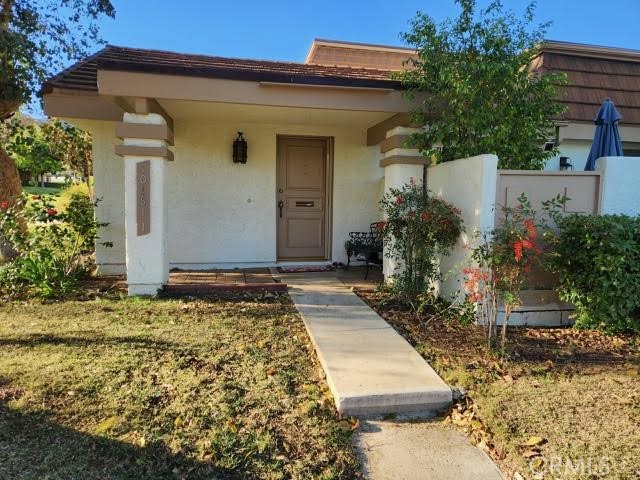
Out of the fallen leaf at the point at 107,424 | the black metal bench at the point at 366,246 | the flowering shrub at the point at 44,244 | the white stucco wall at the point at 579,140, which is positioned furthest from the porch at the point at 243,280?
the white stucco wall at the point at 579,140

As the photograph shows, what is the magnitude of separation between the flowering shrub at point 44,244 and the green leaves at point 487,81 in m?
4.96

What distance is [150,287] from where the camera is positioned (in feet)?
17.6

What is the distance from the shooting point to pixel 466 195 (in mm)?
4684

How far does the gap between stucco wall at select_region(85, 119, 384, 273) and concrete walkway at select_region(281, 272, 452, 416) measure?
7.02ft

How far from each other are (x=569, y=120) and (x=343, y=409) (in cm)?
629

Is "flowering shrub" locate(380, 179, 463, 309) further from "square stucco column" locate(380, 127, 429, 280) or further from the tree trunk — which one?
the tree trunk

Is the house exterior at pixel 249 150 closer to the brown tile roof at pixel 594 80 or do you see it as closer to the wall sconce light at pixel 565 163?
the brown tile roof at pixel 594 80

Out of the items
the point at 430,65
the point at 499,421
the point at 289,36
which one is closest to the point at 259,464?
the point at 499,421

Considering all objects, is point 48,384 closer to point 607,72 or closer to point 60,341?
point 60,341

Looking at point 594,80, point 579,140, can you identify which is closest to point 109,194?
point 579,140

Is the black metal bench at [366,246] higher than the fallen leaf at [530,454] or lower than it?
higher

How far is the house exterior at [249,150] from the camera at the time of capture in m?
5.13

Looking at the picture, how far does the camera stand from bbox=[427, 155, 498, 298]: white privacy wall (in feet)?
14.3

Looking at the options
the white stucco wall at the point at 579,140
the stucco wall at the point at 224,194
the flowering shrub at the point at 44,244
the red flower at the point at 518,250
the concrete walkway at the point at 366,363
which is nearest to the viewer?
the concrete walkway at the point at 366,363
